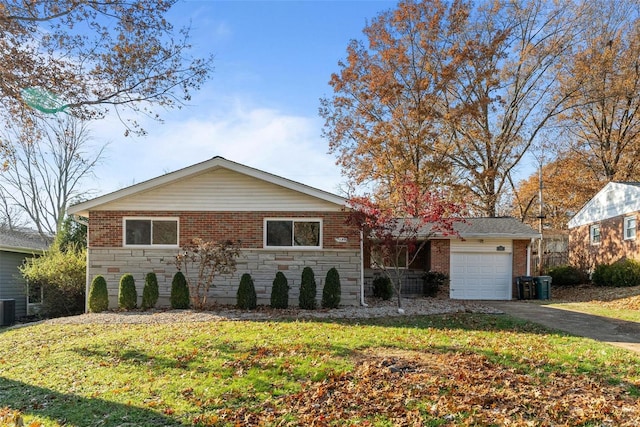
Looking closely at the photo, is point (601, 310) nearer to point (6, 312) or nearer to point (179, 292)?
point (179, 292)

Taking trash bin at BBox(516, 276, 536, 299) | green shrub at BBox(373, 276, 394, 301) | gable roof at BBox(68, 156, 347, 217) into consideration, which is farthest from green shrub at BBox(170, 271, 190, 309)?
trash bin at BBox(516, 276, 536, 299)

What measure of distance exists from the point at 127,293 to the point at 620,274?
690 inches

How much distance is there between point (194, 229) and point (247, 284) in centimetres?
239

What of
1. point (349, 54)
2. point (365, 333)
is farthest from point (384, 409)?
point (349, 54)

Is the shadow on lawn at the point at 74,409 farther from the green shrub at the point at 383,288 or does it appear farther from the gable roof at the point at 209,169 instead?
the green shrub at the point at 383,288

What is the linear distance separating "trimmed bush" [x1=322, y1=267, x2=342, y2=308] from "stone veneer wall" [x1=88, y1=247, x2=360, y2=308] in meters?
0.55

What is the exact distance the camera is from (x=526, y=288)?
1673cm

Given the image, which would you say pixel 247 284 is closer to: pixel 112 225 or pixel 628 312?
pixel 112 225

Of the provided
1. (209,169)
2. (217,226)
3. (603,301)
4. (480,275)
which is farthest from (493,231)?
(209,169)

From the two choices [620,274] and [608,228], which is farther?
[608,228]

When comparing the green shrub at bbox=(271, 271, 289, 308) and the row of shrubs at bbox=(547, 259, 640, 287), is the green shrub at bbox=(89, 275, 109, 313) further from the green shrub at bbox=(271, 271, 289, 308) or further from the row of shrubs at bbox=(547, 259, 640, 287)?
the row of shrubs at bbox=(547, 259, 640, 287)

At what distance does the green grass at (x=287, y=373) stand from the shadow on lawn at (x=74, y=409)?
1 centimetres

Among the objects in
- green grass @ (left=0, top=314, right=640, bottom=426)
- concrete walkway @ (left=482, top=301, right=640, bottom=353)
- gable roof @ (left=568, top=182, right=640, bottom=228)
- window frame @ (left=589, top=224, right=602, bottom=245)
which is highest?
gable roof @ (left=568, top=182, right=640, bottom=228)

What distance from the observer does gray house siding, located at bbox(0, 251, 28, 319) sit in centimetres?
1692
